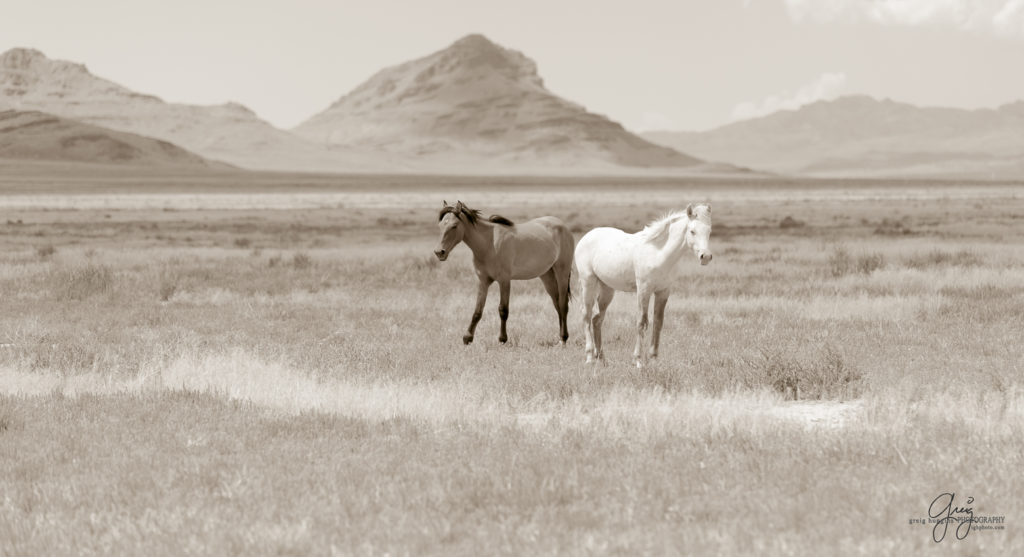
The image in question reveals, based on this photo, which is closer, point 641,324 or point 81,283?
point 641,324

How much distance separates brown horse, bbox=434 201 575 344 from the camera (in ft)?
50.4

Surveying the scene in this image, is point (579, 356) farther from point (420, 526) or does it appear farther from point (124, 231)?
point (124, 231)

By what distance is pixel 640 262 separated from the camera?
13383 mm

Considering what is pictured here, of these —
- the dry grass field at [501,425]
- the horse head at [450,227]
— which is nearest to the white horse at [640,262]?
the dry grass field at [501,425]

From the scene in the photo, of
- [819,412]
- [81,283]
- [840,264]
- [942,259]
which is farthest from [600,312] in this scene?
[942,259]

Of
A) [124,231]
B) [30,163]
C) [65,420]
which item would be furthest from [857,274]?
[30,163]

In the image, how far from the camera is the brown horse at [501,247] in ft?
50.4

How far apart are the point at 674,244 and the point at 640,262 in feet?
1.65

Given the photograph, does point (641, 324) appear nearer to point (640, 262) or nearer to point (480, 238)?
point (640, 262)

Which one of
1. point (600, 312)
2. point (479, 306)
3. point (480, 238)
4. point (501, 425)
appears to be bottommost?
point (501, 425)
